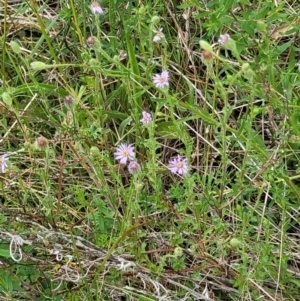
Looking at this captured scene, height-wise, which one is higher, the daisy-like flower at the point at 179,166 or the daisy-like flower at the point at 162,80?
the daisy-like flower at the point at 162,80

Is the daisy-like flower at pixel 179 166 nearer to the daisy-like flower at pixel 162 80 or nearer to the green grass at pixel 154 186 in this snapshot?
the green grass at pixel 154 186

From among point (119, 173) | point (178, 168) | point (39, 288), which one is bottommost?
point (39, 288)

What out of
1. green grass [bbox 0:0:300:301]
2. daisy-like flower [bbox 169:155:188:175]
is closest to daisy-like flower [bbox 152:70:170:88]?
green grass [bbox 0:0:300:301]

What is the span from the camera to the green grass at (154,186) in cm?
158

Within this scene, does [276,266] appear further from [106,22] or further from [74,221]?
[106,22]

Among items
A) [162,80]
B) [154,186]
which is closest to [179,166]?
[154,186]

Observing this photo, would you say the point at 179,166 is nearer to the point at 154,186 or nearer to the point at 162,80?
the point at 154,186

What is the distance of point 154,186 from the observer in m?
1.59

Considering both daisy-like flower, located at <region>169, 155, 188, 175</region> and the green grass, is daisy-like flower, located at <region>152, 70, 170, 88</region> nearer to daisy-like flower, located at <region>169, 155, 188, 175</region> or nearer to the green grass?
the green grass

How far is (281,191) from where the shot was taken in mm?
1613

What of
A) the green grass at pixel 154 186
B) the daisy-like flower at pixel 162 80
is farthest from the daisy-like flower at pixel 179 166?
the daisy-like flower at pixel 162 80

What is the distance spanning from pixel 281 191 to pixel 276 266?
0.69ft

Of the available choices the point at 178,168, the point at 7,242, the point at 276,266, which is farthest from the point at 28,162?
the point at 276,266

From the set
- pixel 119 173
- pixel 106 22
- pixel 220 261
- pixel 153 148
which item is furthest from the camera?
pixel 106 22
